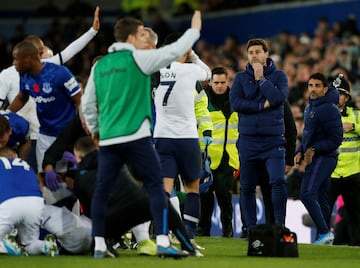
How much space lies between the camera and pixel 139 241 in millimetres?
12680

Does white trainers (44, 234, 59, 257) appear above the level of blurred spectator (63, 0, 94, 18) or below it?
below

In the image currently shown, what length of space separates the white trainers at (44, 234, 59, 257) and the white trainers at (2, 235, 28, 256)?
0.23 meters

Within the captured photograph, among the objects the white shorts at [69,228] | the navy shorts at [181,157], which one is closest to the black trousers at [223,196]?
the navy shorts at [181,157]

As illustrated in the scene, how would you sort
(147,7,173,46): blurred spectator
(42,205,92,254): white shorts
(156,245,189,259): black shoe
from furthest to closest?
(147,7,173,46): blurred spectator → (42,205,92,254): white shorts → (156,245,189,259): black shoe

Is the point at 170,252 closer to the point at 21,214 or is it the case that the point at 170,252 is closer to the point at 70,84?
the point at 21,214

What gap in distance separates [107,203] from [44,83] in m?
1.67

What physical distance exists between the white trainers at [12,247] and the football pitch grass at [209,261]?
0.66ft

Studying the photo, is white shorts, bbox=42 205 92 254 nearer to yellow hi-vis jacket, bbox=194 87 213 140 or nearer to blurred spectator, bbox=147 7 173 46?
yellow hi-vis jacket, bbox=194 87 213 140

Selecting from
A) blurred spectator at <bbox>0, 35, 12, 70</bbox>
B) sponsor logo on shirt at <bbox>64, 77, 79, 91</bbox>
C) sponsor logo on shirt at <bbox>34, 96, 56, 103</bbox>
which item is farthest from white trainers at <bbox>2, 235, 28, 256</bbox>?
blurred spectator at <bbox>0, 35, 12, 70</bbox>

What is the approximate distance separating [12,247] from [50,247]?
15.4 inches

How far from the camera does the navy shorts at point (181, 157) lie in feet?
43.1

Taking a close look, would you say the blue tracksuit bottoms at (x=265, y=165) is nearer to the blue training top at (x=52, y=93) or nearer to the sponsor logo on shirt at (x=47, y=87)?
the blue training top at (x=52, y=93)

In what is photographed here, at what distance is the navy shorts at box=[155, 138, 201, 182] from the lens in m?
13.1

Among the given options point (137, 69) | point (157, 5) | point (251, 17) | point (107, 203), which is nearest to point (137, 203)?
point (107, 203)
